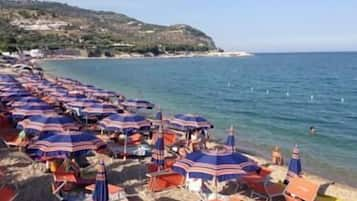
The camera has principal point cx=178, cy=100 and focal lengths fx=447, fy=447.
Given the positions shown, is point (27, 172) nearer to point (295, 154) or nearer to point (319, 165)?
point (295, 154)

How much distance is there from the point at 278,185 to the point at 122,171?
4.94 meters

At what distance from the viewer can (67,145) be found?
1152 centimetres

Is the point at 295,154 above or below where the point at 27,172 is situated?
above

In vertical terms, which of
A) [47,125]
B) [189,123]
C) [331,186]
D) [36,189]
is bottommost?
[331,186]

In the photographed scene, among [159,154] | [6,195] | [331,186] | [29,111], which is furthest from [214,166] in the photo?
[29,111]

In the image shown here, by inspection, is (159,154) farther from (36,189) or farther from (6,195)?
(6,195)

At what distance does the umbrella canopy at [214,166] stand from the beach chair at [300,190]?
1.42 meters

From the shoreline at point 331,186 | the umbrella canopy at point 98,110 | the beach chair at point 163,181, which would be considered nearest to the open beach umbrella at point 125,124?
the beach chair at point 163,181

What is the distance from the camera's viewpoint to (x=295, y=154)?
41.8 ft

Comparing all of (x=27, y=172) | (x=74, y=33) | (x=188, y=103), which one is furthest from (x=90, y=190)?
(x=74, y=33)

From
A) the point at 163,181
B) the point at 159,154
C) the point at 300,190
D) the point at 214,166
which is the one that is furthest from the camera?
the point at 159,154

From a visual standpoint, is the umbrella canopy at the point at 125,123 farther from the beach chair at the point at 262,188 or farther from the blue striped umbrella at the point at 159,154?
the beach chair at the point at 262,188

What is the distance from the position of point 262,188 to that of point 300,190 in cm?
126

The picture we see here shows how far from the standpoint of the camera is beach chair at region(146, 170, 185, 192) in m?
12.5
